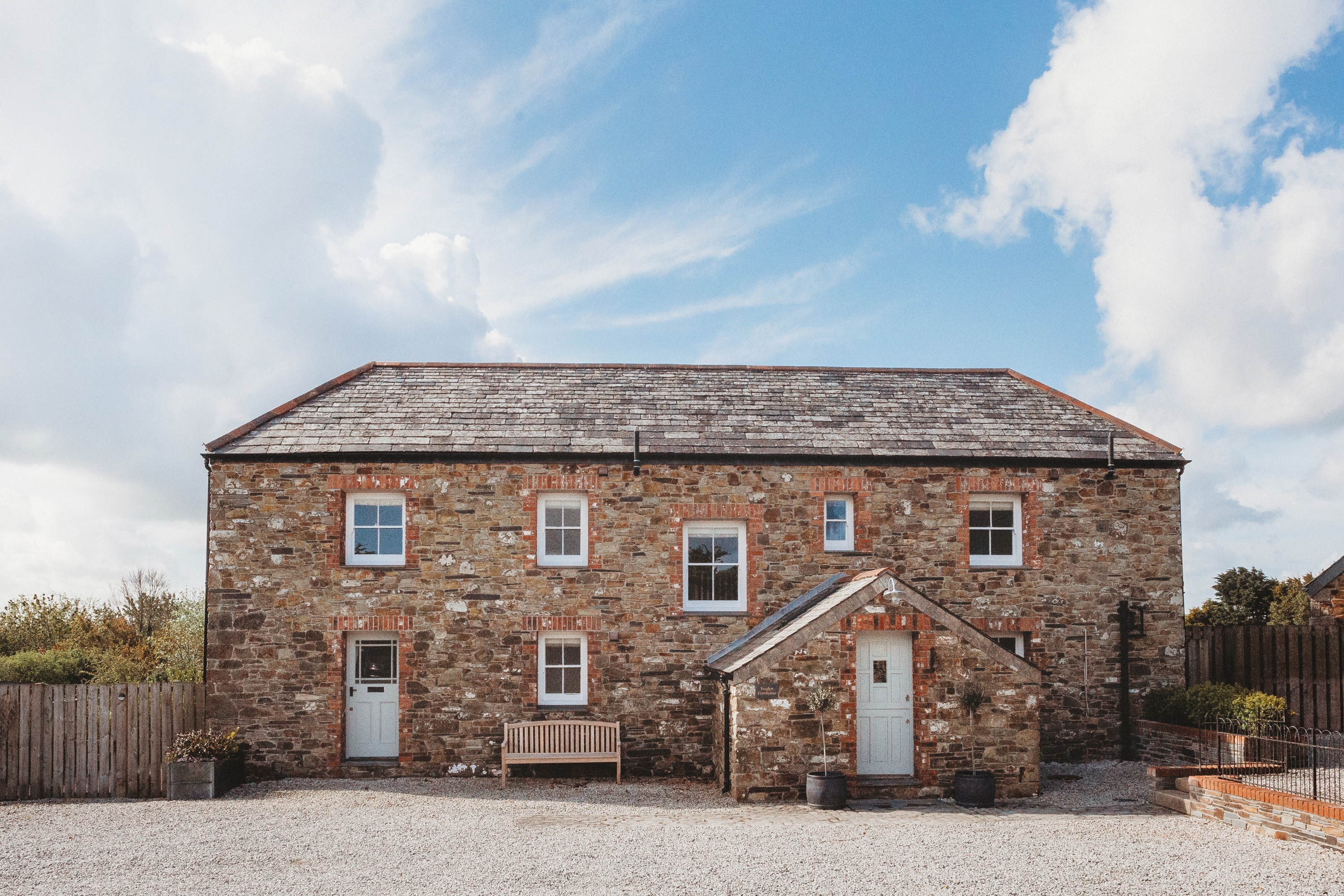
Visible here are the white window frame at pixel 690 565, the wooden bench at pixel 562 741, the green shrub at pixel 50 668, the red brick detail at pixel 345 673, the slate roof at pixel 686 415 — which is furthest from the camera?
the green shrub at pixel 50 668

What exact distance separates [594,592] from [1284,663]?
41.1 ft

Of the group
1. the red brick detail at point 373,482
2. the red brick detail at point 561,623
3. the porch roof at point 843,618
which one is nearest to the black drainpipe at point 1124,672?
the porch roof at point 843,618

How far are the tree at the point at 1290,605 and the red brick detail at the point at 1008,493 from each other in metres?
12.4

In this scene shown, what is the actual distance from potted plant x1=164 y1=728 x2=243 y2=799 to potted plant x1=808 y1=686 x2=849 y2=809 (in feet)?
27.6

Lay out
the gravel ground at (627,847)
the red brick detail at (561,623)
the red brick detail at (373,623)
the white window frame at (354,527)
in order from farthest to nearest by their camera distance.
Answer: the white window frame at (354,527)
the red brick detail at (561,623)
the red brick detail at (373,623)
the gravel ground at (627,847)

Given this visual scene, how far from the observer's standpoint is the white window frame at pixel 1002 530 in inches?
635

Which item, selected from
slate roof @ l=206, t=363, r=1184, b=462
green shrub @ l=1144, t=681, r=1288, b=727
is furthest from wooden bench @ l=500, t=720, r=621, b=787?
green shrub @ l=1144, t=681, r=1288, b=727

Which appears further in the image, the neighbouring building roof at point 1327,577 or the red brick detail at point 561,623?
the neighbouring building roof at point 1327,577

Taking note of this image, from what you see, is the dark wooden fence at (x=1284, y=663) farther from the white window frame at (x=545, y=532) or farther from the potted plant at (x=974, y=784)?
the white window frame at (x=545, y=532)

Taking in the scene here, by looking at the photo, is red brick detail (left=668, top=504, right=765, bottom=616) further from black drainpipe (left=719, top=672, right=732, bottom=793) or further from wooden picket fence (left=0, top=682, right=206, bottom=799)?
wooden picket fence (left=0, top=682, right=206, bottom=799)

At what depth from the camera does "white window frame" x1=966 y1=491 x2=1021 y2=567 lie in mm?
16125

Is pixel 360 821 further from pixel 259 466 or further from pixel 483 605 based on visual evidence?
pixel 259 466

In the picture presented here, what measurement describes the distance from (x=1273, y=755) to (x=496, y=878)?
1148 cm

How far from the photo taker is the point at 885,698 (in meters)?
13.6
